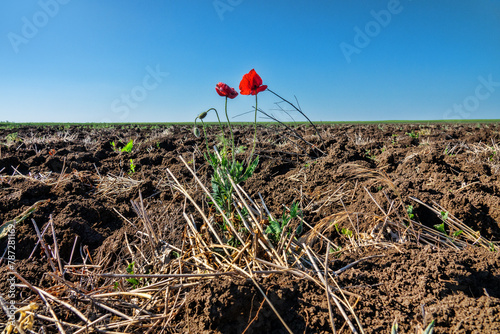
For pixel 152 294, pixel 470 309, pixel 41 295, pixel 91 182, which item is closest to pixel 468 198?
pixel 470 309

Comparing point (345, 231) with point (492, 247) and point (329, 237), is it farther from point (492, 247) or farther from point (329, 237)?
point (492, 247)

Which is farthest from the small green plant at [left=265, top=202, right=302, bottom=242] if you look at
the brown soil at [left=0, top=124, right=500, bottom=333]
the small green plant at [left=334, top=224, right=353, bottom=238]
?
the small green plant at [left=334, top=224, right=353, bottom=238]

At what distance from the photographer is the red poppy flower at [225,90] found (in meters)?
1.72

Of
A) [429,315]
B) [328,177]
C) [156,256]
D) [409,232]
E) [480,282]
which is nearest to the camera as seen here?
[429,315]

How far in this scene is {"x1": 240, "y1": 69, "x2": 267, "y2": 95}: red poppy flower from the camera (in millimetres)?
1720

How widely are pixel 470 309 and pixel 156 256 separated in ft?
4.49

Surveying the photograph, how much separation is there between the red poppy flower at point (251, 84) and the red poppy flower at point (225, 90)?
0.06 metres

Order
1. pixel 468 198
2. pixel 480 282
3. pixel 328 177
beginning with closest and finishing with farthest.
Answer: pixel 480 282 < pixel 468 198 < pixel 328 177

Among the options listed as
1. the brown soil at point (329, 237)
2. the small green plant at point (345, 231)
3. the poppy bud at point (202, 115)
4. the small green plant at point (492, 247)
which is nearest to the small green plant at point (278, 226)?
the brown soil at point (329, 237)

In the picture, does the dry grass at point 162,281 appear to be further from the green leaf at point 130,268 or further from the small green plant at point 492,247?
the small green plant at point 492,247

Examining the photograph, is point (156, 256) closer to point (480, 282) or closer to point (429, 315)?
point (429, 315)

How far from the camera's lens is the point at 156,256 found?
157 centimetres

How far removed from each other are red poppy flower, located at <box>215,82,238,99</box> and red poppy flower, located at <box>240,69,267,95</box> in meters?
0.06

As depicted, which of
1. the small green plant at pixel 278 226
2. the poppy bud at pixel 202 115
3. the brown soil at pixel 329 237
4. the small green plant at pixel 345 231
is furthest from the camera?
the small green plant at pixel 345 231
